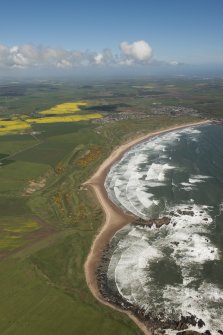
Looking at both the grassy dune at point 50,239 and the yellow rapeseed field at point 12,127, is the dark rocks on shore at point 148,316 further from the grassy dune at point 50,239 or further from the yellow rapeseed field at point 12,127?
the yellow rapeseed field at point 12,127

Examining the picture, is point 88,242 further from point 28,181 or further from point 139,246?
point 28,181

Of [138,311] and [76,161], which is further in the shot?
[76,161]

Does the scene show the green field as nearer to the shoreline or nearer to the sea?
the shoreline

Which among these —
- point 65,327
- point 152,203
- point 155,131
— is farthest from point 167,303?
point 155,131

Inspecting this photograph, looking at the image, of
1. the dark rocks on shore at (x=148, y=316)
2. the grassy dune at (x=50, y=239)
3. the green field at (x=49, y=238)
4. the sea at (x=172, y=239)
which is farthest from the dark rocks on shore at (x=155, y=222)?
the dark rocks on shore at (x=148, y=316)

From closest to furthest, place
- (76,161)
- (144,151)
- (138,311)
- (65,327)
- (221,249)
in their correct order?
(65,327), (138,311), (221,249), (76,161), (144,151)

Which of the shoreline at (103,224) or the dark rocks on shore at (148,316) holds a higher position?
the shoreline at (103,224)

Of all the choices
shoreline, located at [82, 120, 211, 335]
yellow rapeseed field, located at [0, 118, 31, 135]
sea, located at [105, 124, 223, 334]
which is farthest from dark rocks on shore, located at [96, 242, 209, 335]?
yellow rapeseed field, located at [0, 118, 31, 135]

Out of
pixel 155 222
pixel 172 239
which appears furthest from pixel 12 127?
pixel 172 239
